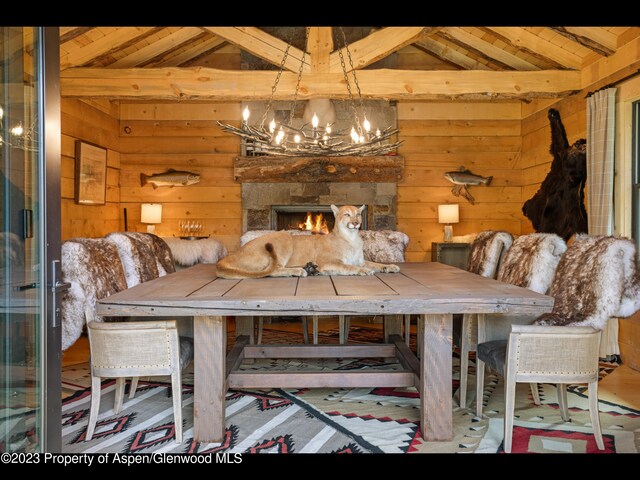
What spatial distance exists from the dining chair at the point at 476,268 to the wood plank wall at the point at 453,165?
2.80m

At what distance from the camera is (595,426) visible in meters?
2.36

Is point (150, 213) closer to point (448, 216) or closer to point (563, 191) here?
point (448, 216)

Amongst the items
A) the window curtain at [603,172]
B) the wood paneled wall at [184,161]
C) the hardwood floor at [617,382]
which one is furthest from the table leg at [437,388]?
the wood paneled wall at [184,161]

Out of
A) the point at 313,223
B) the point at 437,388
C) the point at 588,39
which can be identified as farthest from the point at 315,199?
the point at 437,388

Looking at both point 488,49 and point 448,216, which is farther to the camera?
point 448,216

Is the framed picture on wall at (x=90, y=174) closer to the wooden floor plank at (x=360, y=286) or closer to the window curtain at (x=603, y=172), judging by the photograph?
the wooden floor plank at (x=360, y=286)

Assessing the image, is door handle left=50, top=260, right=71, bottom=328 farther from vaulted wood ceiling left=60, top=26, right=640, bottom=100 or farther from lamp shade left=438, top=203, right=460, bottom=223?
lamp shade left=438, top=203, right=460, bottom=223

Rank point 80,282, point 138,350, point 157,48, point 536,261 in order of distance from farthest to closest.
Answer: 1. point 157,48
2. point 536,261
3. point 80,282
4. point 138,350

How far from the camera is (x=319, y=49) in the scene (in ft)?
16.4

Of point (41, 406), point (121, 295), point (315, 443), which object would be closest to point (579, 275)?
point (315, 443)

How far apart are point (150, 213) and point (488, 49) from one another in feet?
15.1
